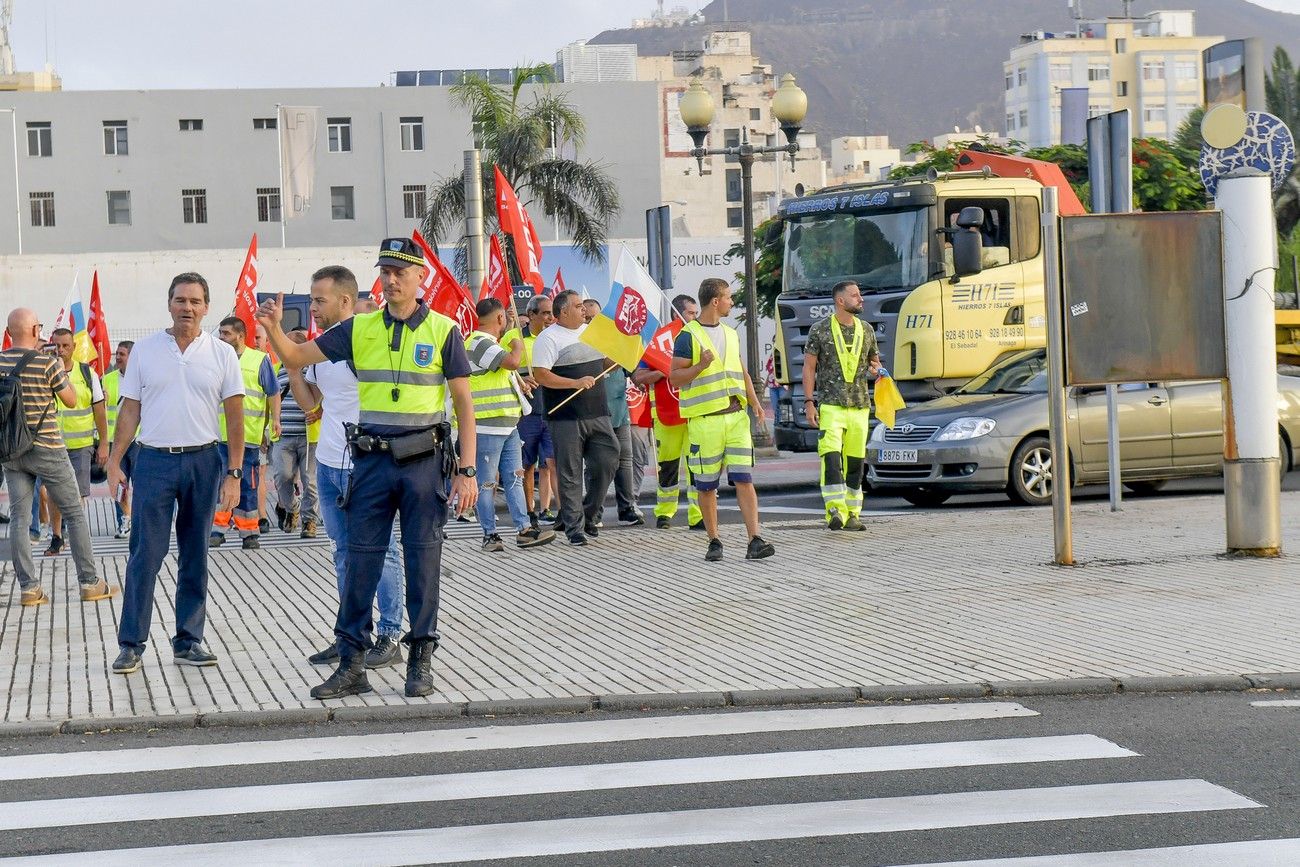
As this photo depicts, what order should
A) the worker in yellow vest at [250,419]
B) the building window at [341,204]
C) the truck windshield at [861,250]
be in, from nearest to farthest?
the worker in yellow vest at [250,419] < the truck windshield at [861,250] < the building window at [341,204]

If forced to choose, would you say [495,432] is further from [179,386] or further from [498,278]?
[498,278]

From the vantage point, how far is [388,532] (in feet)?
24.8

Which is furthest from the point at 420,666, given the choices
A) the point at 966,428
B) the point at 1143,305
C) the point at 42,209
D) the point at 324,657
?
the point at 42,209

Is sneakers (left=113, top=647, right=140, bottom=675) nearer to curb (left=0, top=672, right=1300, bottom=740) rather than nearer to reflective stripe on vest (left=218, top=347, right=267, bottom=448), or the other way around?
curb (left=0, top=672, right=1300, bottom=740)

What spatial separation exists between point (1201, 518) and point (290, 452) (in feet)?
24.9

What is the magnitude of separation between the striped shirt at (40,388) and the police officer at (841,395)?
533 centimetres

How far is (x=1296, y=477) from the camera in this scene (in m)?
18.4

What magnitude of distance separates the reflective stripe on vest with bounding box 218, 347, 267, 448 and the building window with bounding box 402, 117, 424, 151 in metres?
52.4

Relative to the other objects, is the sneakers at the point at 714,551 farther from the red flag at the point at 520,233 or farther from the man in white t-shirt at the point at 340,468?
the red flag at the point at 520,233

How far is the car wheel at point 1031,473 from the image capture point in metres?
15.7

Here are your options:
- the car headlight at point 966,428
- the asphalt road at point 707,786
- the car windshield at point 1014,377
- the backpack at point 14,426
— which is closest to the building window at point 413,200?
the car windshield at point 1014,377

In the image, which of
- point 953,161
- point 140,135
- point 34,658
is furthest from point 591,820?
point 140,135

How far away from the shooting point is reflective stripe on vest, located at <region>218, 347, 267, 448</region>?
14.4 m

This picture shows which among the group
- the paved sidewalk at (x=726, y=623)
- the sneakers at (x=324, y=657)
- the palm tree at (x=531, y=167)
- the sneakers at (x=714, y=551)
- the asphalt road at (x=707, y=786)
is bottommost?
the asphalt road at (x=707, y=786)
